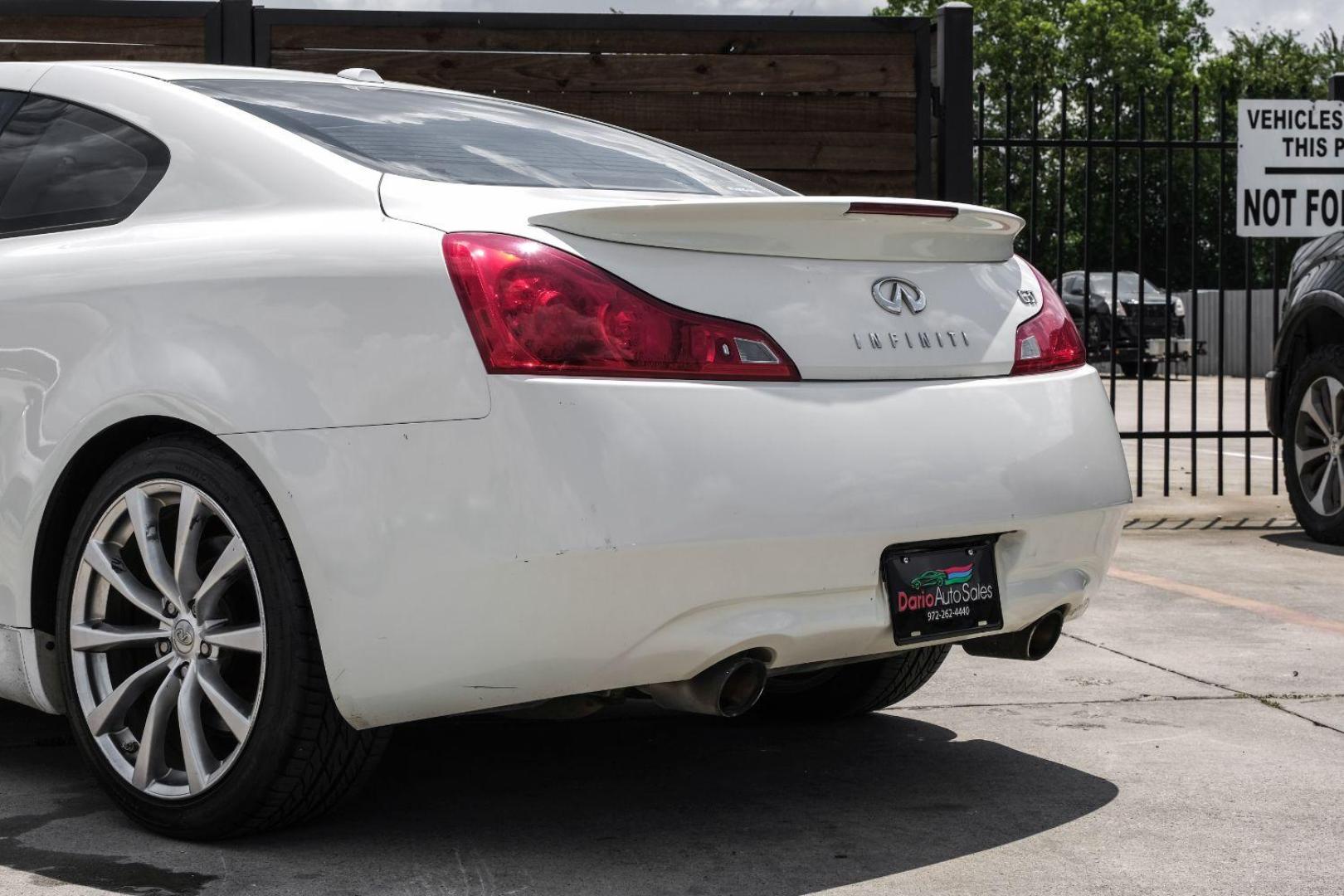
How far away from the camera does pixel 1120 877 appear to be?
126 inches

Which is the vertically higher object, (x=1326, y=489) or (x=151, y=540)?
(x=151, y=540)

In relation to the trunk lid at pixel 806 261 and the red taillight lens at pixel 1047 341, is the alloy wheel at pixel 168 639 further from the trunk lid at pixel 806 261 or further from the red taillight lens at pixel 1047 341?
the red taillight lens at pixel 1047 341

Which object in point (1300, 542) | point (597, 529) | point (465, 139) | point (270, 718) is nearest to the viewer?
point (597, 529)

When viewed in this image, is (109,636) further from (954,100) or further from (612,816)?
(954,100)

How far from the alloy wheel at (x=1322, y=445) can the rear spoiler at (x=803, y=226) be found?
4.88 m

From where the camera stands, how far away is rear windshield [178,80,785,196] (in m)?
3.52

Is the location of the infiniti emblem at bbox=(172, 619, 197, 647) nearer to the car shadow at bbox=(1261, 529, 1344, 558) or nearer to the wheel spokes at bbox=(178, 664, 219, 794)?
the wheel spokes at bbox=(178, 664, 219, 794)

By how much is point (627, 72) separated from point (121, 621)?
18.0 feet

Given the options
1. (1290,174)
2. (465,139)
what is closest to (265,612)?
(465,139)

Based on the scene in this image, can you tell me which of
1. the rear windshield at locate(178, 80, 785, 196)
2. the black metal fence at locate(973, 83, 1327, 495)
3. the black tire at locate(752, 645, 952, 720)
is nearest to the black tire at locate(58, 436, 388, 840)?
the rear windshield at locate(178, 80, 785, 196)

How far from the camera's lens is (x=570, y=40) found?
337 inches

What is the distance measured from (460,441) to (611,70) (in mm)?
5817

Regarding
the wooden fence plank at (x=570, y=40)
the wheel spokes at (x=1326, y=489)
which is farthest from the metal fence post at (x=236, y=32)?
the wheel spokes at (x=1326, y=489)

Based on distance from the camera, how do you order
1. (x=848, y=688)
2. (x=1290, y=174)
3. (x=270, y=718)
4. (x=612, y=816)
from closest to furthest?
(x=270, y=718), (x=612, y=816), (x=848, y=688), (x=1290, y=174)
